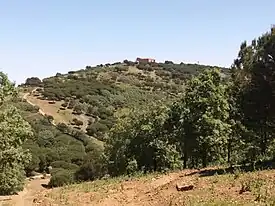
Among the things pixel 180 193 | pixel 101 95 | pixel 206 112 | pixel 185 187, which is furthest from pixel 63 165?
pixel 101 95

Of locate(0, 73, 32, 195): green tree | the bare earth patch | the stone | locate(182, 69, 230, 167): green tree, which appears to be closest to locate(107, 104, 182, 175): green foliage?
locate(182, 69, 230, 167): green tree

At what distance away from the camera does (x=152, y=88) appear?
132 m

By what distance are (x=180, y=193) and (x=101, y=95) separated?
99391 mm

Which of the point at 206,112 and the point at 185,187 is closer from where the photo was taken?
the point at 185,187

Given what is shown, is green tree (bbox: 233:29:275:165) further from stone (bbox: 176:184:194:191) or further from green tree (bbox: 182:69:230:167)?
stone (bbox: 176:184:194:191)

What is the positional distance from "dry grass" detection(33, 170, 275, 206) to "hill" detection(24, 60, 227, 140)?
2038 inches

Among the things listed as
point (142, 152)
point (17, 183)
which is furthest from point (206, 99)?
point (17, 183)

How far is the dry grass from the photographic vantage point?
688 inches

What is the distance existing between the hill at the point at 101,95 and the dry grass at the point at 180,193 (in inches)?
2038

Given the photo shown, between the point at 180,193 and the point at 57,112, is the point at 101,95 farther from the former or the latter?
the point at 180,193

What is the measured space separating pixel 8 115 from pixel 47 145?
2181 inches

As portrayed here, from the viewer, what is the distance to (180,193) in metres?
20.5

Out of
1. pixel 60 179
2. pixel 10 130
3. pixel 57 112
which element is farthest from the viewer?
pixel 57 112

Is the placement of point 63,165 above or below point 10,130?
below
